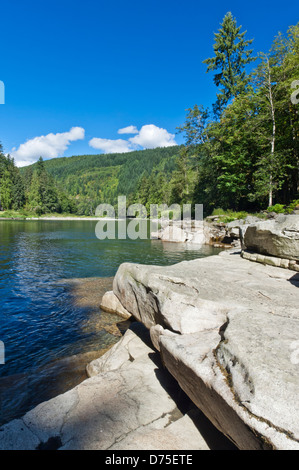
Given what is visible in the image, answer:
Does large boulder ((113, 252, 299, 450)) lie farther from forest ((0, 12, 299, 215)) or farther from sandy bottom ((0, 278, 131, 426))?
forest ((0, 12, 299, 215))

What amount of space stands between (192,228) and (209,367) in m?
26.8

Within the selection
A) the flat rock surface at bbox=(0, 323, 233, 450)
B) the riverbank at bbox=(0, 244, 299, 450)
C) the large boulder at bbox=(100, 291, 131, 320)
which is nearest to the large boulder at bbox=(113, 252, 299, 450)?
the riverbank at bbox=(0, 244, 299, 450)

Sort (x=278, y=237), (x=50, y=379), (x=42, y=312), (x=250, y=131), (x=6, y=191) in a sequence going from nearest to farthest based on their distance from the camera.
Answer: (x=50, y=379)
(x=278, y=237)
(x=42, y=312)
(x=250, y=131)
(x=6, y=191)

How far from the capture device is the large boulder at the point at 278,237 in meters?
7.32

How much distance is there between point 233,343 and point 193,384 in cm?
74

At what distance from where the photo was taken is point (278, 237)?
7.73m

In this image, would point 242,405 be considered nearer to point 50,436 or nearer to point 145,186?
point 50,436

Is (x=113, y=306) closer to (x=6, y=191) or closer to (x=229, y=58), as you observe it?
(x=229, y=58)

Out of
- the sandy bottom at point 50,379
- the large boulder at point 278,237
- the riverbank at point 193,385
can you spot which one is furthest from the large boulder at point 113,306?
the large boulder at point 278,237

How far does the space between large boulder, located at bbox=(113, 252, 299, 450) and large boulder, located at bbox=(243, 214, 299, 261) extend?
1.23 meters

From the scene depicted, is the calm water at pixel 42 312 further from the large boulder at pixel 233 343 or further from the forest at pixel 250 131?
the forest at pixel 250 131

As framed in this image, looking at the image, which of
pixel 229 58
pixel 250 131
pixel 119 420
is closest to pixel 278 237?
pixel 119 420

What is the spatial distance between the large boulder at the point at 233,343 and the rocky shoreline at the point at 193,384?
0.01 m
